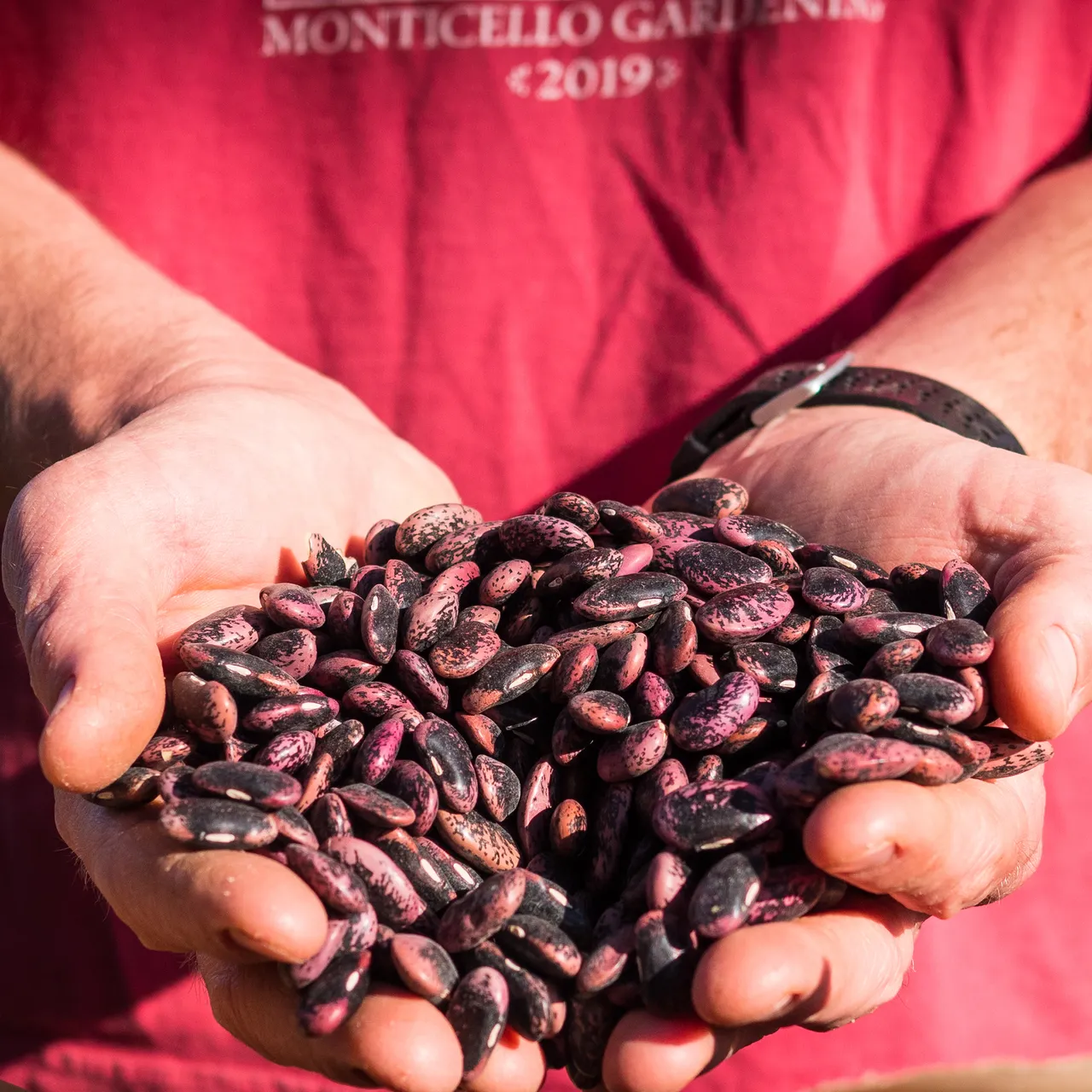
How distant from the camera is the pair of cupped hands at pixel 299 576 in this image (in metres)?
0.95

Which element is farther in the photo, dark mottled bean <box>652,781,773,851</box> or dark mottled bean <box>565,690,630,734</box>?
dark mottled bean <box>565,690,630,734</box>

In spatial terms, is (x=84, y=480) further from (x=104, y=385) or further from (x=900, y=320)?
(x=900, y=320)

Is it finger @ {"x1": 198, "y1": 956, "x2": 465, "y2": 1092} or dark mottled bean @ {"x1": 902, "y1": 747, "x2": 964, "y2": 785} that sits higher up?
dark mottled bean @ {"x1": 902, "y1": 747, "x2": 964, "y2": 785}

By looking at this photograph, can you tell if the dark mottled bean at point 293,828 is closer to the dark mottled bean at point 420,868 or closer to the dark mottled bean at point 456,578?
the dark mottled bean at point 420,868

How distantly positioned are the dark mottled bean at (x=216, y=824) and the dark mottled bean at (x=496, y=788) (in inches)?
10.7

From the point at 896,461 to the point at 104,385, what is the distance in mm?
1320

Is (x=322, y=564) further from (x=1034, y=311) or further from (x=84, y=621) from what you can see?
(x=1034, y=311)

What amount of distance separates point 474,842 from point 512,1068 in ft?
0.81

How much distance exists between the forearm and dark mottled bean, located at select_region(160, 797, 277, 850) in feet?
4.86

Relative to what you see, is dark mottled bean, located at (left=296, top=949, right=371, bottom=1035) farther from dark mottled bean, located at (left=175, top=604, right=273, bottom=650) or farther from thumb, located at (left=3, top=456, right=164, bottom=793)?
dark mottled bean, located at (left=175, top=604, right=273, bottom=650)

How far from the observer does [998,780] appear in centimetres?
119

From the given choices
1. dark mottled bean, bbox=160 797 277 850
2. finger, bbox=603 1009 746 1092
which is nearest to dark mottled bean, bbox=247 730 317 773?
dark mottled bean, bbox=160 797 277 850

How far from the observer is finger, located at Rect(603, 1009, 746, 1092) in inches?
37.0

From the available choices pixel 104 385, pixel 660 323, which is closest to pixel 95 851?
pixel 104 385
